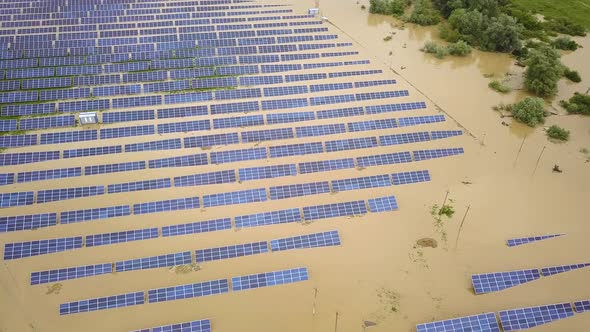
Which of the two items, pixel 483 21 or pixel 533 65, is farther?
pixel 483 21

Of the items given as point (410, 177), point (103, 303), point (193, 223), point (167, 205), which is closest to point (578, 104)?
point (410, 177)

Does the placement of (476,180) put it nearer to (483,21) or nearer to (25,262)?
(483,21)

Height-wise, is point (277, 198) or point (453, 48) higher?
point (453, 48)

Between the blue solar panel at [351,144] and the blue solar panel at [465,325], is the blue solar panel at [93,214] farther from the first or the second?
the blue solar panel at [465,325]

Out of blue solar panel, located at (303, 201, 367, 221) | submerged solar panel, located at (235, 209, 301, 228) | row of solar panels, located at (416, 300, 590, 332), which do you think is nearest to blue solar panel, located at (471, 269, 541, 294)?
row of solar panels, located at (416, 300, 590, 332)

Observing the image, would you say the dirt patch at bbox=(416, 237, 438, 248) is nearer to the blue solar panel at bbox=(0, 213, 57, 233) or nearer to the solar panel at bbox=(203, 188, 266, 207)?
the solar panel at bbox=(203, 188, 266, 207)

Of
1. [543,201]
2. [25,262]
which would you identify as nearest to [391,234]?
[543,201]

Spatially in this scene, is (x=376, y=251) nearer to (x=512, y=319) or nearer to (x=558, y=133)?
(x=512, y=319)
